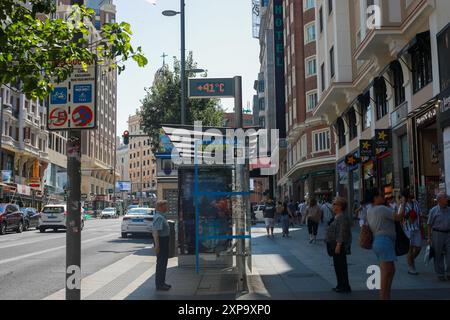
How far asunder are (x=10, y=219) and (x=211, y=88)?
22739 mm

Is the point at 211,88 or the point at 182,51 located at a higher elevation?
the point at 182,51

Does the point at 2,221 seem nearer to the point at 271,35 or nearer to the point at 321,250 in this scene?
the point at 321,250

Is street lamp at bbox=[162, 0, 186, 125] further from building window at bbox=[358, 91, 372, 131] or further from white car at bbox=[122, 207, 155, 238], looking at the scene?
building window at bbox=[358, 91, 372, 131]

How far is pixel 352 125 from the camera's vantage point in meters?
28.9

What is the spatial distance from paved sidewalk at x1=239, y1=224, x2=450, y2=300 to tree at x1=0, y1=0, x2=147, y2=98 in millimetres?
4539

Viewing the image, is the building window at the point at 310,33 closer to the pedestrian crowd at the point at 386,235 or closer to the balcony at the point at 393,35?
the balcony at the point at 393,35

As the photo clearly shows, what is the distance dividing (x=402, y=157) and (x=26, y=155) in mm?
45692

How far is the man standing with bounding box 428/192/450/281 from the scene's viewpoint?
981cm

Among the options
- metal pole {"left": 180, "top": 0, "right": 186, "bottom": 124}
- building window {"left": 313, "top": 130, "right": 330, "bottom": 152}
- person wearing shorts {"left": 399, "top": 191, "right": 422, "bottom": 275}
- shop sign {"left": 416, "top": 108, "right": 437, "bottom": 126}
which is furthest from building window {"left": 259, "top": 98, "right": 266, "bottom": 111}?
person wearing shorts {"left": 399, "top": 191, "right": 422, "bottom": 275}

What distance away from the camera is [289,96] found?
5016 cm

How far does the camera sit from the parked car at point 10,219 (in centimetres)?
2806

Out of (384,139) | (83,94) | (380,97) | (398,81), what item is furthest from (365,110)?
(83,94)

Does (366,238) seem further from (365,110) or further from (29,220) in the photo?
(29,220)
